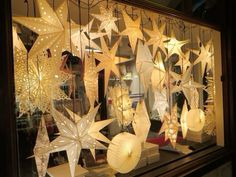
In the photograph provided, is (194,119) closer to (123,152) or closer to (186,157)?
(186,157)

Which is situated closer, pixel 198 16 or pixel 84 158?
pixel 84 158

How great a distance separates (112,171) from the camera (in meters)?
1.44

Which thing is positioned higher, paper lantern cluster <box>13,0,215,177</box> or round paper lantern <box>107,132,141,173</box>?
paper lantern cluster <box>13,0,215,177</box>

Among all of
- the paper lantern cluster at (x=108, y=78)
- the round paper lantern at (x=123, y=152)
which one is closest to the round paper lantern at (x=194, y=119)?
the paper lantern cluster at (x=108, y=78)

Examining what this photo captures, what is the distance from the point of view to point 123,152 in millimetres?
1237

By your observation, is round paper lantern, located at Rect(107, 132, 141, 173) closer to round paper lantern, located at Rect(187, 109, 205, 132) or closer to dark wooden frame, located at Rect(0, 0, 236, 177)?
dark wooden frame, located at Rect(0, 0, 236, 177)

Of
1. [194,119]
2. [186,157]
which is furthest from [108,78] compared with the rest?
[186,157]

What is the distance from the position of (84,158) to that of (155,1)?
100 cm

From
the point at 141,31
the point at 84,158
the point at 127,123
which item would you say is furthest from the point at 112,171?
the point at 141,31

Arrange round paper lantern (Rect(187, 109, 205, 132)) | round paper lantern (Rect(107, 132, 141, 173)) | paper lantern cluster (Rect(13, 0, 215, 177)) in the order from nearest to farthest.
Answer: paper lantern cluster (Rect(13, 0, 215, 177))
round paper lantern (Rect(107, 132, 141, 173))
round paper lantern (Rect(187, 109, 205, 132))

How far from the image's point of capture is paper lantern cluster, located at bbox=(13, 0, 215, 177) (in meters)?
1.05

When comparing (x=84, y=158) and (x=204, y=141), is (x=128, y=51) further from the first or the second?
(x=204, y=141)

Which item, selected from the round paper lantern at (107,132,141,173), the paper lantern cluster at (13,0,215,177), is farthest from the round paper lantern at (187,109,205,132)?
the round paper lantern at (107,132,141,173)

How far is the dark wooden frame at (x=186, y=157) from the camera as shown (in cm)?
85
